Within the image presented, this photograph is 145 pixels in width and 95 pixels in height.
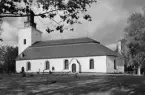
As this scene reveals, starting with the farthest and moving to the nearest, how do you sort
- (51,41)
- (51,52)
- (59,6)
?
1. (51,41)
2. (51,52)
3. (59,6)

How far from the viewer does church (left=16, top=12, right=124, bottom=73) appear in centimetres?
5119

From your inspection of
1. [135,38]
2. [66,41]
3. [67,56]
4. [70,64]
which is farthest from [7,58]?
[135,38]

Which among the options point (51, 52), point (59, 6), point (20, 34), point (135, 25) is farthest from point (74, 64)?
point (59, 6)

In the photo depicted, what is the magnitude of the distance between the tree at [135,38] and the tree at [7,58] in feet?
138

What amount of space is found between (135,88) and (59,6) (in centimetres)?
937

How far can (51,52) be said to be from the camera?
58125 millimetres

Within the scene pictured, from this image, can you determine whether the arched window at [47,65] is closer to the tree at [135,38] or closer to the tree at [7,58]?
the tree at [7,58]

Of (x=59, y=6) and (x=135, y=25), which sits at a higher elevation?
(x=135, y=25)

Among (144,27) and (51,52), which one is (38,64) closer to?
(51,52)

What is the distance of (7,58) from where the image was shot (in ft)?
245

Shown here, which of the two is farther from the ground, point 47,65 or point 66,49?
point 66,49

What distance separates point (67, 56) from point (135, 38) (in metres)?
18.8

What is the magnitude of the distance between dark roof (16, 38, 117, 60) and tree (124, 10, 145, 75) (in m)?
6.76

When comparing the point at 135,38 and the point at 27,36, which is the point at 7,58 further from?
the point at 135,38
